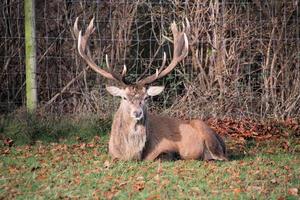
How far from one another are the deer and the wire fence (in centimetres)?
215

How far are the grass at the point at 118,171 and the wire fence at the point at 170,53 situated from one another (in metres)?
1.38

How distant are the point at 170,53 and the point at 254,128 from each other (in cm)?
214

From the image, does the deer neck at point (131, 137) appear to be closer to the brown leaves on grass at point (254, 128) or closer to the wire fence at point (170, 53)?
the brown leaves on grass at point (254, 128)

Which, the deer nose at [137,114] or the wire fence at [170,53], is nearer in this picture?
the deer nose at [137,114]

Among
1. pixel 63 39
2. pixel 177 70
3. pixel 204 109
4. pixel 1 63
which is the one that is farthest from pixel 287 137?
pixel 1 63

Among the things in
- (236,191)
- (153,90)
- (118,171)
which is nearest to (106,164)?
(118,171)

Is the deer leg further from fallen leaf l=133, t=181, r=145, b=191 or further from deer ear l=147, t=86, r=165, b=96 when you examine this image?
fallen leaf l=133, t=181, r=145, b=191

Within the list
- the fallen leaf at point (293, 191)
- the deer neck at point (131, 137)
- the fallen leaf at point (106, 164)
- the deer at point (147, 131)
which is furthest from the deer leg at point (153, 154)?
the fallen leaf at point (293, 191)

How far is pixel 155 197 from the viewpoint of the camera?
6.04 m

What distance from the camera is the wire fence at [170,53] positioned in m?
11.2

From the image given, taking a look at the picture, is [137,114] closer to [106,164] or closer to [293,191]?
[106,164]

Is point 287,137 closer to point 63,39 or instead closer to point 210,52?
point 210,52

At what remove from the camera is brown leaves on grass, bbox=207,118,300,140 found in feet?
33.6

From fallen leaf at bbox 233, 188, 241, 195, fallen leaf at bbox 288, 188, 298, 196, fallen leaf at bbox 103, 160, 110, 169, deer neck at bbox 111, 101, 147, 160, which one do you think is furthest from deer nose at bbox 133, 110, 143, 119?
fallen leaf at bbox 288, 188, 298, 196
